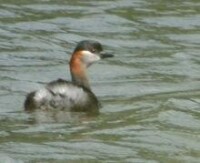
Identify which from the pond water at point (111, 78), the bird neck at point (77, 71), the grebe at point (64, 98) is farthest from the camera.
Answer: the bird neck at point (77, 71)

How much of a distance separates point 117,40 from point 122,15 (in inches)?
59.1

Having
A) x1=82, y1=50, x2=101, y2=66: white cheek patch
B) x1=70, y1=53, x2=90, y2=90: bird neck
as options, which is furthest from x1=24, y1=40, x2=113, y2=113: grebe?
x1=82, y1=50, x2=101, y2=66: white cheek patch

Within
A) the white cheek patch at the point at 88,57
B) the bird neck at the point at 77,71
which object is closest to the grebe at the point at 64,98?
the bird neck at the point at 77,71

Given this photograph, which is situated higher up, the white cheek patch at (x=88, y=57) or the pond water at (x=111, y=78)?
the white cheek patch at (x=88, y=57)

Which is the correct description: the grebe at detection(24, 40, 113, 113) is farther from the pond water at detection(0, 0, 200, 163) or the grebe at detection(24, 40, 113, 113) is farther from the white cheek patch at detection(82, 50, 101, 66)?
the white cheek patch at detection(82, 50, 101, 66)

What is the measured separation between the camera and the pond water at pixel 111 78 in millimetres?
11906

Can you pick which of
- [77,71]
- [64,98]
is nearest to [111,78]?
[77,71]

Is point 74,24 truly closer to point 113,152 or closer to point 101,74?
point 101,74

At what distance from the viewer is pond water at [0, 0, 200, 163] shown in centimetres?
1191

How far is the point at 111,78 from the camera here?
15914 millimetres

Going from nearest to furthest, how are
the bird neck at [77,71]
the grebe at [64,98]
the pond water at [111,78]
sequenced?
the pond water at [111,78], the grebe at [64,98], the bird neck at [77,71]

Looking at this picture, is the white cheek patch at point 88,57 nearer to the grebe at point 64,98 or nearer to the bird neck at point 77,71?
the bird neck at point 77,71

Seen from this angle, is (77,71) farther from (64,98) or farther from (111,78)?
(111,78)

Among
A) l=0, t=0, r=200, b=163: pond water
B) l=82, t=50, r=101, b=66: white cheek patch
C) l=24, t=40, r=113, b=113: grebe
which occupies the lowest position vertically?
l=0, t=0, r=200, b=163: pond water
